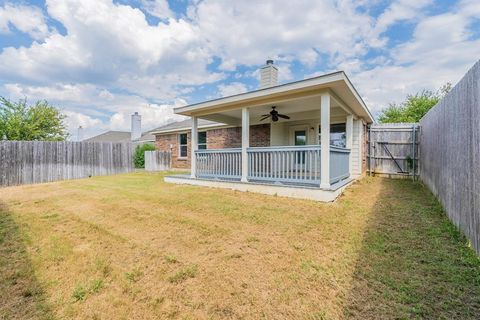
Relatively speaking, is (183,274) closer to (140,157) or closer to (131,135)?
(140,157)

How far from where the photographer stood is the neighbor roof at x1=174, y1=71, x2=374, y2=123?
215 inches

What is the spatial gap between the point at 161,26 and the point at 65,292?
1153cm

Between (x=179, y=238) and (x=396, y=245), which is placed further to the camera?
(x=179, y=238)

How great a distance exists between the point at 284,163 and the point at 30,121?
56.1 ft

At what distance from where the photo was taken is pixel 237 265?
Answer: 8.78 ft

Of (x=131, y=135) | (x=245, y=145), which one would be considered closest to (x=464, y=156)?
(x=245, y=145)

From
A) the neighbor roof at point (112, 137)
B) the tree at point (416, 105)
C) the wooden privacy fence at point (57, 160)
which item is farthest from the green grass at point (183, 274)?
the neighbor roof at point (112, 137)

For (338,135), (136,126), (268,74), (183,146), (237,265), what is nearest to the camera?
(237,265)

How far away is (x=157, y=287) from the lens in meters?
2.30

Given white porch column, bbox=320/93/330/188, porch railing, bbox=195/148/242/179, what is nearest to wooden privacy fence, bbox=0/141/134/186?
porch railing, bbox=195/148/242/179

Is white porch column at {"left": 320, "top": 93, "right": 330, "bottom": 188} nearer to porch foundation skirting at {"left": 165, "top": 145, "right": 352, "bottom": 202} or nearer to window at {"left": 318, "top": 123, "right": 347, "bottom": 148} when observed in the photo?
porch foundation skirting at {"left": 165, "top": 145, "right": 352, "bottom": 202}

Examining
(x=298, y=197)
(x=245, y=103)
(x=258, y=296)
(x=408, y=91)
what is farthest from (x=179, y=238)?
(x=408, y=91)

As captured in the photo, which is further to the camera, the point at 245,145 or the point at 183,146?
the point at 183,146

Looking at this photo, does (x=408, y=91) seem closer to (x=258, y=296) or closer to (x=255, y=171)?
(x=255, y=171)
